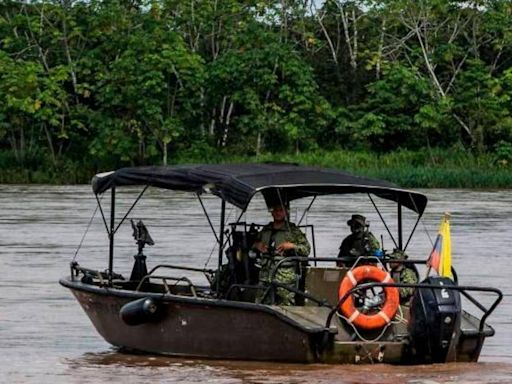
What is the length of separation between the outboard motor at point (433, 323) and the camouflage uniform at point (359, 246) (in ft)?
3.46

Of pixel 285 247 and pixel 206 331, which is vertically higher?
pixel 285 247

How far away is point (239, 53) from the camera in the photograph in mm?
56656

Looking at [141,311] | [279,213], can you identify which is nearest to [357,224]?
[279,213]

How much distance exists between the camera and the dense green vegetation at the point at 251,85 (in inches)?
2115

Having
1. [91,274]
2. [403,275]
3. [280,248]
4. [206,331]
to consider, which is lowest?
[206,331]

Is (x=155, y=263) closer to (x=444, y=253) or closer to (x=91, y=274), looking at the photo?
(x=91, y=274)

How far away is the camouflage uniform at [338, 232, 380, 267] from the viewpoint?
A: 14.1 metres

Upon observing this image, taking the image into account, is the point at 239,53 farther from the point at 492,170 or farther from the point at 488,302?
the point at 488,302

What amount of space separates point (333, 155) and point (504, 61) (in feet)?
24.4

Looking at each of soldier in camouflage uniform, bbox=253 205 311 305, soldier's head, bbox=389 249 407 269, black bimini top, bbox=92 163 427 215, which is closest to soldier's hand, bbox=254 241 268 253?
soldier in camouflage uniform, bbox=253 205 311 305

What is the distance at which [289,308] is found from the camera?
13.4 metres

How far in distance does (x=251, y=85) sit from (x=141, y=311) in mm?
42288

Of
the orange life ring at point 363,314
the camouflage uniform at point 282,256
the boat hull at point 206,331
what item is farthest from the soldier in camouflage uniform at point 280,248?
the orange life ring at point 363,314

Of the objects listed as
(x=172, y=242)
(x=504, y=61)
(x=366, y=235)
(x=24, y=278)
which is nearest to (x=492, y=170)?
(x=504, y=61)
